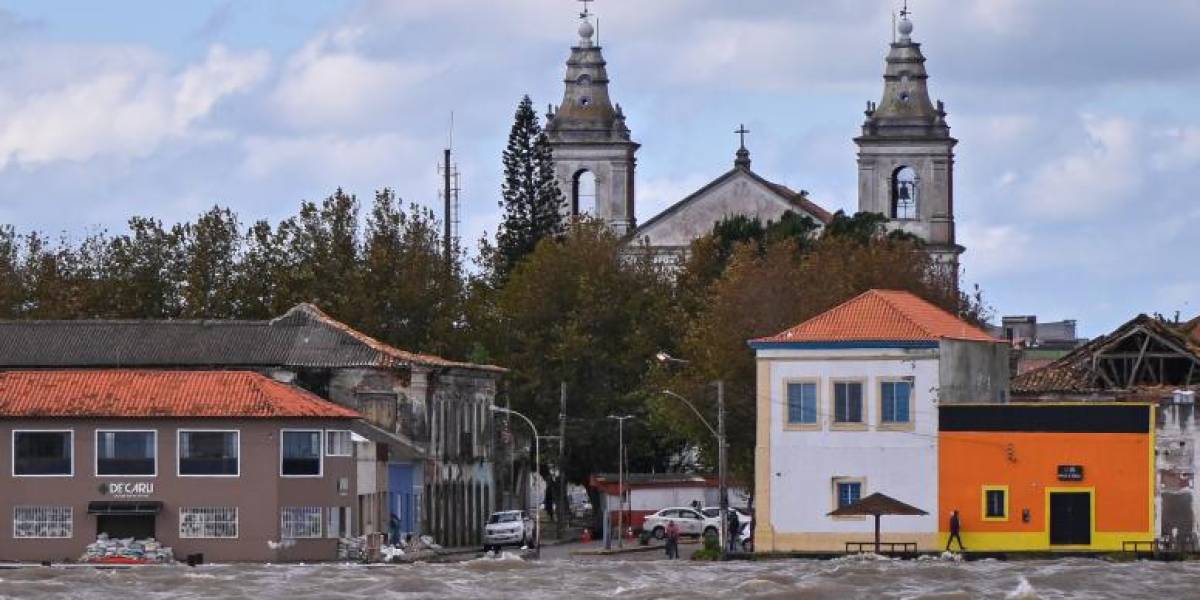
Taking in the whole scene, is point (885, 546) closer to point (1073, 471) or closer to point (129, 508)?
point (1073, 471)

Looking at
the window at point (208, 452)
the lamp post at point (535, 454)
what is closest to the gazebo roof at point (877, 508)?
the lamp post at point (535, 454)

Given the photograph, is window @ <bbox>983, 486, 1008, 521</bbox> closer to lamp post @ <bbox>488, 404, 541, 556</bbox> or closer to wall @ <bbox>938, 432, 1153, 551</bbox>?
wall @ <bbox>938, 432, 1153, 551</bbox>

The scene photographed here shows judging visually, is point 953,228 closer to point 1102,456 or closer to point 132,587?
point 1102,456

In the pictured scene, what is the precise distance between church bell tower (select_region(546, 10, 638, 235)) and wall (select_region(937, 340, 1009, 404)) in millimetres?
63822

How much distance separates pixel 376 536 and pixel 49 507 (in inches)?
345

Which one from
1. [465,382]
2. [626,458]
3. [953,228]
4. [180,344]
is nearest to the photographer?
[180,344]

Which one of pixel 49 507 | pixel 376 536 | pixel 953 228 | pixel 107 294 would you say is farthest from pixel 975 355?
pixel 953 228

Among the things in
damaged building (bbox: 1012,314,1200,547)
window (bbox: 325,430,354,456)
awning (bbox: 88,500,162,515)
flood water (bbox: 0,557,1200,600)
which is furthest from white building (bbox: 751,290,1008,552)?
awning (bbox: 88,500,162,515)

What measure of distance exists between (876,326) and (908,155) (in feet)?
217

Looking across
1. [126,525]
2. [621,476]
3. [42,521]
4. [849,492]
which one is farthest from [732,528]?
[42,521]

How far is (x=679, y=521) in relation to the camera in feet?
369

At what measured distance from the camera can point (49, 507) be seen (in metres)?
94.4

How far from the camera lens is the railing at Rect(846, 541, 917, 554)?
305 ft

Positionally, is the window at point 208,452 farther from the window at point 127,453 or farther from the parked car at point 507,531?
the parked car at point 507,531
